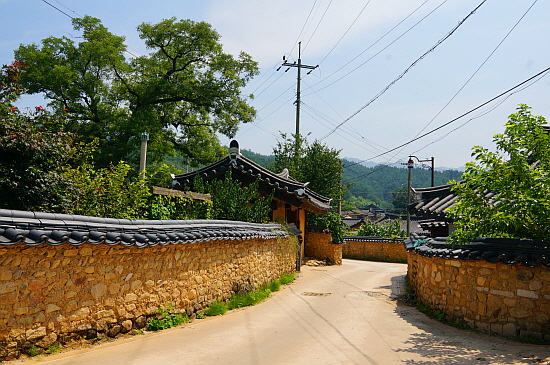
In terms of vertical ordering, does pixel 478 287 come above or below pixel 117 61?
below

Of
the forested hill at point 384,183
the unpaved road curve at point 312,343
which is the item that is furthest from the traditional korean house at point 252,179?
the forested hill at point 384,183

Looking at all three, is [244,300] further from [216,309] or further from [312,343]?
[312,343]

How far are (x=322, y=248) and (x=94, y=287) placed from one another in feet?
59.4

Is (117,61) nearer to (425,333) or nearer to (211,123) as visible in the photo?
(211,123)

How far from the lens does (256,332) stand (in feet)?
26.3

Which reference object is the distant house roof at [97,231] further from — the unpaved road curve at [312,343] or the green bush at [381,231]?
the green bush at [381,231]

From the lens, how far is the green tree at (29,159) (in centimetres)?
770

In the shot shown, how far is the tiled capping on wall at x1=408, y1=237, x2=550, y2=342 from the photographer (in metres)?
7.27

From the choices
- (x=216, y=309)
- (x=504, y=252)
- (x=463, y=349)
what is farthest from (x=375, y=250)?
(x=463, y=349)

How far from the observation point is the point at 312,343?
24.0 ft

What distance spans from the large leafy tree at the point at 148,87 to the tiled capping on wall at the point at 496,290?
686 inches

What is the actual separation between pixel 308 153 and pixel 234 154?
1253 centimetres

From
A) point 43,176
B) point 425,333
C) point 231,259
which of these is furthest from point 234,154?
point 425,333

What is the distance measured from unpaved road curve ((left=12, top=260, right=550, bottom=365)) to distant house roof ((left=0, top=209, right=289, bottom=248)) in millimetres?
1543
